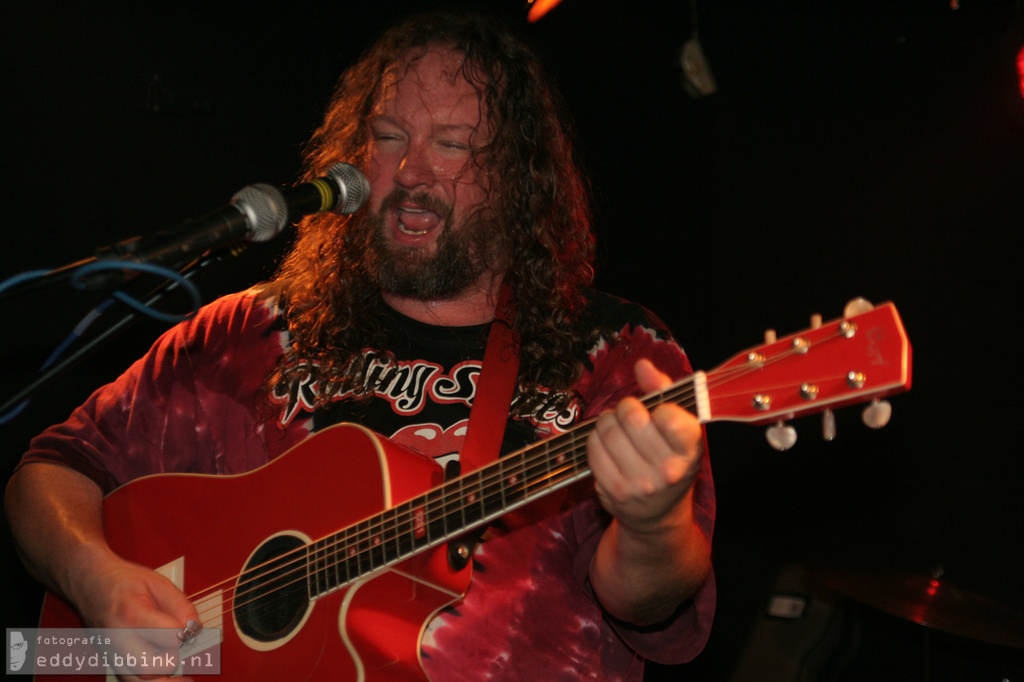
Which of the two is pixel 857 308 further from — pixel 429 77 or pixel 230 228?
pixel 429 77

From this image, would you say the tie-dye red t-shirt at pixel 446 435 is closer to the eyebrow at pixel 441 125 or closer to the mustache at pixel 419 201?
the mustache at pixel 419 201

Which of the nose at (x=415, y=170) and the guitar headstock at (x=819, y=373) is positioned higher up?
the nose at (x=415, y=170)

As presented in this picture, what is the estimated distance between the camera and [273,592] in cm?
198

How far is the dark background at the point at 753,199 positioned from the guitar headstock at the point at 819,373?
5.57ft

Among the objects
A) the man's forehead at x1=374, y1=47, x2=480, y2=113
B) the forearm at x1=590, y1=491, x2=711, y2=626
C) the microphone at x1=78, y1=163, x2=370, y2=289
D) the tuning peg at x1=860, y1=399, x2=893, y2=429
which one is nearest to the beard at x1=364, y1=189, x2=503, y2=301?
the man's forehead at x1=374, y1=47, x2=480, y2=113

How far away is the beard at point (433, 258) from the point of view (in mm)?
2393

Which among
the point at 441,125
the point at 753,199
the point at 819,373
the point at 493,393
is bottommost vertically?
the point at 819,373

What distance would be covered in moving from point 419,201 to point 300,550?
35.6 inches

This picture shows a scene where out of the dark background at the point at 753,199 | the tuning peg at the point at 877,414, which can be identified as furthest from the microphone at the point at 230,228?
the dark background at the point at 753,199

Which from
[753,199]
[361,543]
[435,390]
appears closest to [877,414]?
[361,543]

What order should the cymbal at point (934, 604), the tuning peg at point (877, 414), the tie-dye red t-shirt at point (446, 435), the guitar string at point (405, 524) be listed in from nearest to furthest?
the tuning peg at point (877, 414), the guitar string at point (405, 524), the tie-dye red t-shirt at point (446, 435), the cymbal at point (934, 604)

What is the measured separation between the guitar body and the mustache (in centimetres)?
66

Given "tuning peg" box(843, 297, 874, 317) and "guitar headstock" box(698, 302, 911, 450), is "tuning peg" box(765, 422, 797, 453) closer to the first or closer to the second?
"guitar headstock" box(698, 302, 911, 450)

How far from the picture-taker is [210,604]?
205cm
